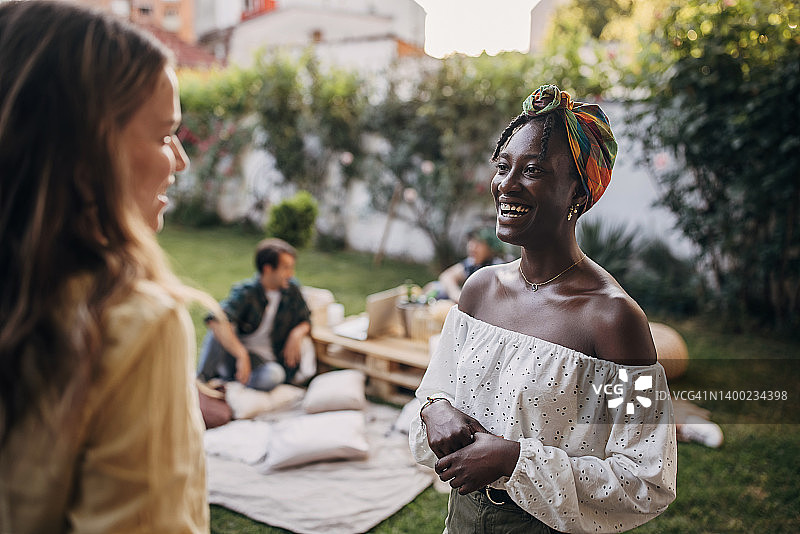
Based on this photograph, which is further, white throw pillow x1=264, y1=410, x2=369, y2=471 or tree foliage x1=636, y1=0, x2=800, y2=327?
tree foliage x1=636, y1=0, x2=800, y2=327

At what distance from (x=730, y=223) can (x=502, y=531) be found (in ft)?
19.7

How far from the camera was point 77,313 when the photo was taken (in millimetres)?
728

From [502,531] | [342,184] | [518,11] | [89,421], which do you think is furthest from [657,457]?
[342,184]

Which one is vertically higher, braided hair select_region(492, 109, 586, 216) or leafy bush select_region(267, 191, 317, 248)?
braided hair select_region(492, 109, 586, 216)

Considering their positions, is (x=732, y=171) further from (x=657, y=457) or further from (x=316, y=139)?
(x=316, y=139)

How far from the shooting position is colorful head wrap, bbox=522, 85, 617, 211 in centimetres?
134

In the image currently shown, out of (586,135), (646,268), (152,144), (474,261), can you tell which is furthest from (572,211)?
(646,268)

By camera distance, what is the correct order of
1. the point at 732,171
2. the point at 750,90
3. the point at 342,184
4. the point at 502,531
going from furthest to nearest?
the point at 342,184 → the point at 732,171 → the point at 750,90 → the point at 502,531

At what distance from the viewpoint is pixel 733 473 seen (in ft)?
11.8

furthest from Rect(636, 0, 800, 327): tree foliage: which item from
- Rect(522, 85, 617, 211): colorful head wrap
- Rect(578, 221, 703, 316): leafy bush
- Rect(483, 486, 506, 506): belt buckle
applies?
Rect(483, 486, 506, 506): belt buckle

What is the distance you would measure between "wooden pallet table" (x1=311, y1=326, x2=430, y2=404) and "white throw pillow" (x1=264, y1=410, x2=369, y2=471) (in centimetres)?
70

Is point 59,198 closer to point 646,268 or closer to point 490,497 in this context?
point 490,497

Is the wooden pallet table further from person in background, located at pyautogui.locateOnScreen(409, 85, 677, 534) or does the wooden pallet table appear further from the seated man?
person in background, located at pyautogui.locateOnScreen(409, 85, 677, 534)

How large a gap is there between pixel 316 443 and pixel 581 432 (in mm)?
2707
